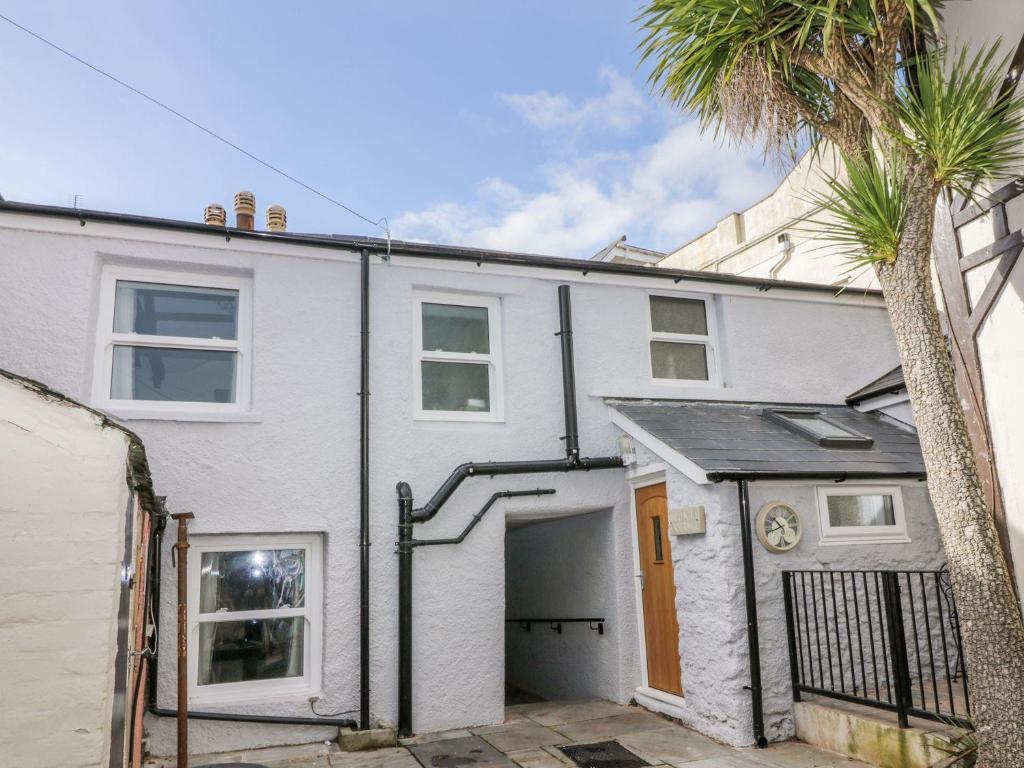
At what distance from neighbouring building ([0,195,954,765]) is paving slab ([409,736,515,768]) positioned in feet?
1.33

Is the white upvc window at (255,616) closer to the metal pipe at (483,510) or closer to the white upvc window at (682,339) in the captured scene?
the metal pipe at (483,510)

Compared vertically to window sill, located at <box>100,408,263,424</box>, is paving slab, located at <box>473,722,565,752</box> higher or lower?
lower

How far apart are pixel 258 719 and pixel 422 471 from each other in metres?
2.54

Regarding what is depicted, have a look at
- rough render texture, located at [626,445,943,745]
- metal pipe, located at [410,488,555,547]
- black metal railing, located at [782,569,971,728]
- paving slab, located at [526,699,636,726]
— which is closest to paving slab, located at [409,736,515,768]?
paving slab, located at [526,699,636,726]

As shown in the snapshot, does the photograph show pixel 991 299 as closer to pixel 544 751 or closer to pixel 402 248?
pixel 544 751

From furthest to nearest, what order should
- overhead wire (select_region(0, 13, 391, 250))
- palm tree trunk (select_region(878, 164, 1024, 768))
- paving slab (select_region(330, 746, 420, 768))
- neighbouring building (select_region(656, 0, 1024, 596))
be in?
overhead wire (select_region(0, 13, 391, 250)), paving slab (select_region(330, 746, 420, 768)), neighbouring building (select_region(656, 0, 1024, 596)), palm tree trunk (select_region(878, 164, 1024, 768))

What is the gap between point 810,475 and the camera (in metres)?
6.38

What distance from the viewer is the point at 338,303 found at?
709cm

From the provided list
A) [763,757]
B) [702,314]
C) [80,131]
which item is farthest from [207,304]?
[763,757]

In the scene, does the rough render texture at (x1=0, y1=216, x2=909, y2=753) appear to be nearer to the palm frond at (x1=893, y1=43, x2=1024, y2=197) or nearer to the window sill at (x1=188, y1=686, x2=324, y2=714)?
the window sill at (x1=188, y1=686, x2=324, y2=714)

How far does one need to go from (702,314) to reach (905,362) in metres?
4.32

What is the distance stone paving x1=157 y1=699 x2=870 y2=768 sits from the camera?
5.54 meters

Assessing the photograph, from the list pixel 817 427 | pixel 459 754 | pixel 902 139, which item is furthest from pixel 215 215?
pixel 817 427

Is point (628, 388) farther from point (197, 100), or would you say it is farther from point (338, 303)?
point (197, 100)
